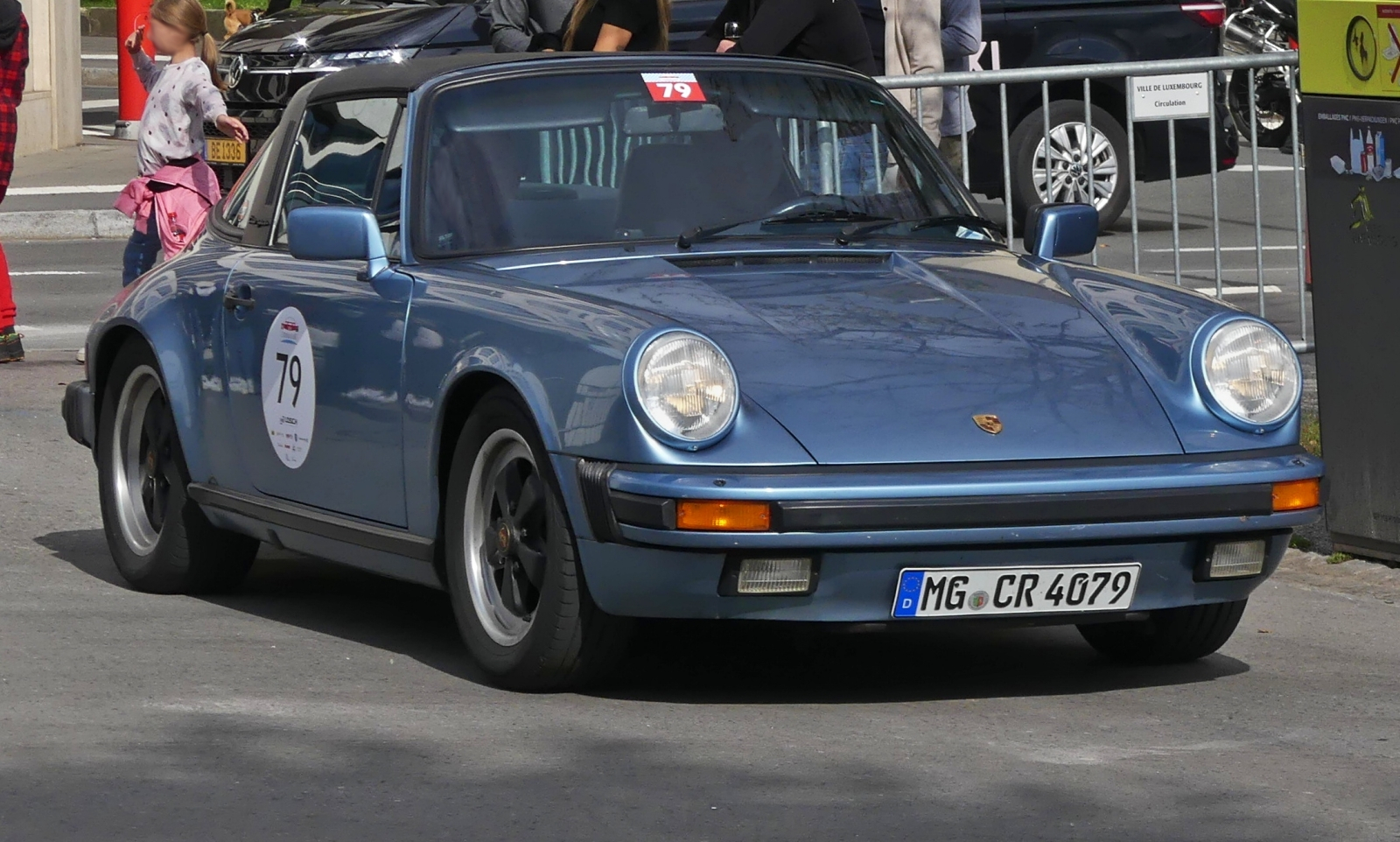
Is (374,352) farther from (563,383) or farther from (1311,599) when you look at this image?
(1311,599)

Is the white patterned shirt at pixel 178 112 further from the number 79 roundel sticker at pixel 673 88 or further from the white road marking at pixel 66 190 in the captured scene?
the white road marking at pixel 66 190

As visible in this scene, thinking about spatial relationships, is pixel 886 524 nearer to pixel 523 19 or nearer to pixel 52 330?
pixel 523 19

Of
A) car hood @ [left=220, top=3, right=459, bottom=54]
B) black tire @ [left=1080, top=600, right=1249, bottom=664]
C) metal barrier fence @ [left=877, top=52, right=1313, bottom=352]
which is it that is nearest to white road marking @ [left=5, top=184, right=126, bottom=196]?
car hood @ [left=220, top=3, right=459, bottom=54]

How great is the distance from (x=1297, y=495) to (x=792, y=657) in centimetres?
130

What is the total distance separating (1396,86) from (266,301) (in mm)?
3057

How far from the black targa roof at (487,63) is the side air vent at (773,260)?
0.70m

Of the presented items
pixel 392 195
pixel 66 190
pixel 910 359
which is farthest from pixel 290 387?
pixel 66 190

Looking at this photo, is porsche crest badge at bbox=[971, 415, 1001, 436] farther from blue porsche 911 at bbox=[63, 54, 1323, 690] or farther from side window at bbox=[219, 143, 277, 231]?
side window at bbox=[219, 143, 277, 231]

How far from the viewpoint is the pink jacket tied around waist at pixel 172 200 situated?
10.6 m

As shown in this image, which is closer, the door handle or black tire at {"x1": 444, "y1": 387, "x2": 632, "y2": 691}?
black tire at {"x1": 444, "y1": 387, "x2": 632, "y2": 691}

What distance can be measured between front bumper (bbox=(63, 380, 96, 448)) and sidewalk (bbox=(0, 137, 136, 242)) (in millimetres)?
10601

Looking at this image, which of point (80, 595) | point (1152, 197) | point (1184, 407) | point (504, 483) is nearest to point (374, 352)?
point (504, 483)

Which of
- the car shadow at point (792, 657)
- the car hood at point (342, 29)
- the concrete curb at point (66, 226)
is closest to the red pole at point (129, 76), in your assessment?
the concrete curb at point (66, 226)

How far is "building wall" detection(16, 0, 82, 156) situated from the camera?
73.7 feet
